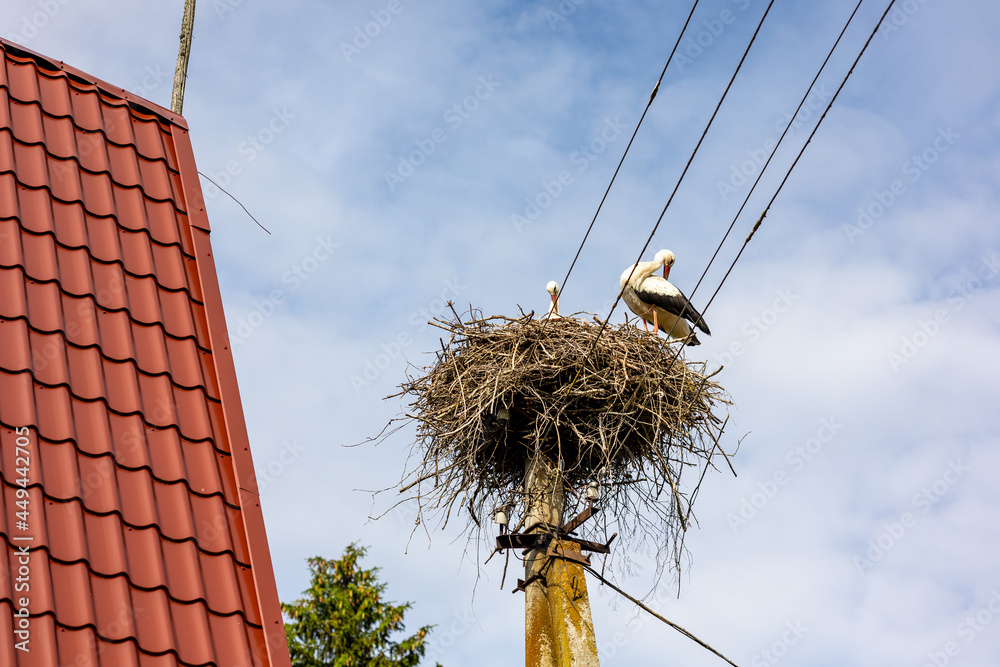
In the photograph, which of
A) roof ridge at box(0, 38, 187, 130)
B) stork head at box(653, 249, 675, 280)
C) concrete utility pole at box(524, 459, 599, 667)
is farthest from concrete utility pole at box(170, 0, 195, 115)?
stork head at box(653, 249, 675, 280)

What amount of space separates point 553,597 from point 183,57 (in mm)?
4190

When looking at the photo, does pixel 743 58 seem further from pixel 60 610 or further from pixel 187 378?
pixel 60 610

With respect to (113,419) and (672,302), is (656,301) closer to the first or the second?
(672,302)

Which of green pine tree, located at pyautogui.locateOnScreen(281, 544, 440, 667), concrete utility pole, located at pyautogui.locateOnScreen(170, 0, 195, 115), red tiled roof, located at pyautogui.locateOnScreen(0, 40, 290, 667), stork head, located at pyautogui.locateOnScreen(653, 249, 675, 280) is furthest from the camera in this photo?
green pine tree, located at pyautogui.locateOnScreen(281, 544, 440, 667)

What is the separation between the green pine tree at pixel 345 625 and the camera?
46.6ft

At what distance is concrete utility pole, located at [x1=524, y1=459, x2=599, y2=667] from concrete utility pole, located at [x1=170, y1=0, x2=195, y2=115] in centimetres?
338

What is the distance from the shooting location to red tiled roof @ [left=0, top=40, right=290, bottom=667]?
2.97 metres

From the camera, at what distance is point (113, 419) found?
11.5 feet

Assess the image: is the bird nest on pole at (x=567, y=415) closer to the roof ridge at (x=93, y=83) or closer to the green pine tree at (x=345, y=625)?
the roof ridge at (x=93, y=83)

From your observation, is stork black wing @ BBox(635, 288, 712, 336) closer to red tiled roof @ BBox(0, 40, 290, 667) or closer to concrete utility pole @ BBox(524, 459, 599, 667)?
concrete utility pole @ BBox(524, 459, 599, 667)

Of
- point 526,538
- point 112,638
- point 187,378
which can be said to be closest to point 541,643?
point 526,538

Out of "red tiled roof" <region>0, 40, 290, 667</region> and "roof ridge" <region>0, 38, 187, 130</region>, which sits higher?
"roof ridge" <region>0, 38, 187, 130</region>

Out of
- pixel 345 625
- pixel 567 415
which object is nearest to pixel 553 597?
pixel 567 415

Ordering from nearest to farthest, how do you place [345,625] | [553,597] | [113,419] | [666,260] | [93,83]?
[113,419] < [93,83] < [553,597] < [666,260] < [345,625]
